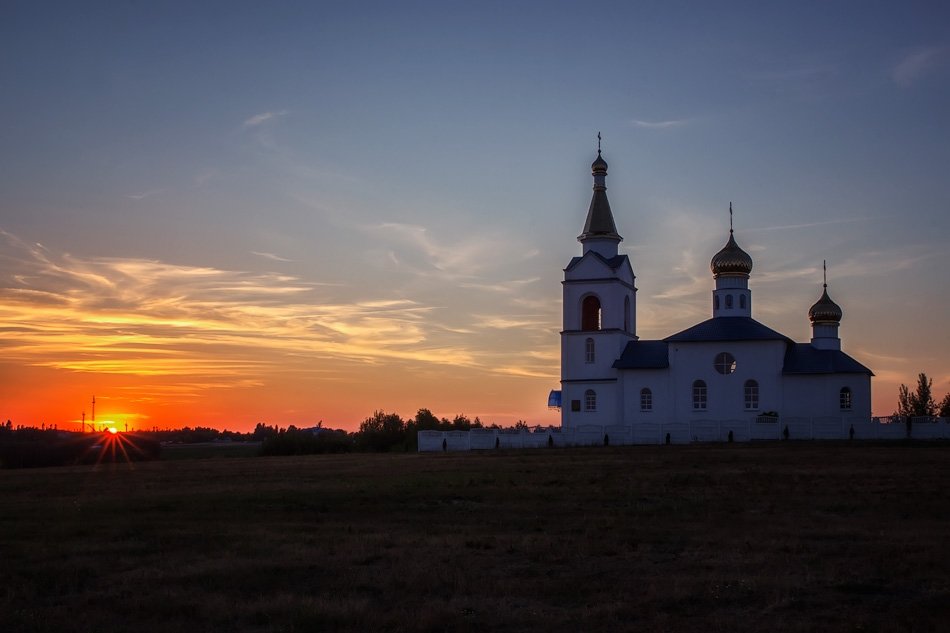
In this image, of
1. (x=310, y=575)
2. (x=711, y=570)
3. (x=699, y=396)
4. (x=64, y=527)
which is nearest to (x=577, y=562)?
(x=711, y=570)

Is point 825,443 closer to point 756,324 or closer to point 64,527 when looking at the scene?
point 756,324

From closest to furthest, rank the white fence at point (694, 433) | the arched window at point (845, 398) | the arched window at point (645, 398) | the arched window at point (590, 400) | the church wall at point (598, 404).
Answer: the white fence at point (694, 433), the arched window at point (845, 398), the arched window at point (645, 398), the church wall at point (598, 404), the arched window at point (590, 400)

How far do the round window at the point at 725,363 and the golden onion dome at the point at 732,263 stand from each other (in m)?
5.89

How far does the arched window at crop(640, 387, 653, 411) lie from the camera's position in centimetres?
6247

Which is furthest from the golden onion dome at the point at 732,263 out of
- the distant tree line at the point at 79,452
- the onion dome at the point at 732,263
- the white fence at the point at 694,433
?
the distant tree line at the point at 79,452

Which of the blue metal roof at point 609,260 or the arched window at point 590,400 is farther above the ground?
the blue metal roof at point 609,260

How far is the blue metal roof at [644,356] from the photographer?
205 ft

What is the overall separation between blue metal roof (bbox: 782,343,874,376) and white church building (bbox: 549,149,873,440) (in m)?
0.06

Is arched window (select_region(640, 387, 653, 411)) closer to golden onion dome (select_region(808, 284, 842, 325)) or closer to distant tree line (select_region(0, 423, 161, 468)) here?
golden onion dome (select_region(808, 284, 842, 325))

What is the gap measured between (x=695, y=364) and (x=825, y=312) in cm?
956

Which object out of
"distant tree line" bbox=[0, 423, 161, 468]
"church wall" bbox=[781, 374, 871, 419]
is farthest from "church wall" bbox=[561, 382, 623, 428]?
"distant tree line" bbox=[0, 423, 161, 468]

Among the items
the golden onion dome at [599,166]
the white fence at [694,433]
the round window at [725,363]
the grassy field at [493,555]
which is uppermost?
the golden onion dome at [599,166]

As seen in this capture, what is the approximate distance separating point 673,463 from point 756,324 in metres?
26.6

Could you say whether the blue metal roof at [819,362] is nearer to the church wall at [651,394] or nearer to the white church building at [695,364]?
the white church building at [695,364]
